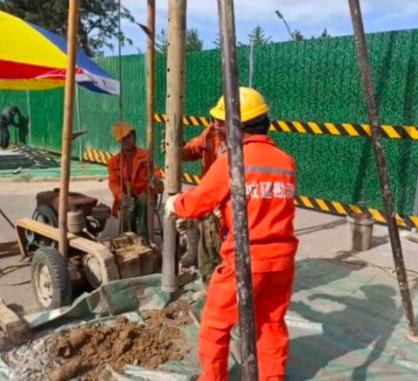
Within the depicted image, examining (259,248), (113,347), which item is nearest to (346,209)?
(113,347)

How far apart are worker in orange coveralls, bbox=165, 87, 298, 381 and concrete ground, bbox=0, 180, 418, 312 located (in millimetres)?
2206

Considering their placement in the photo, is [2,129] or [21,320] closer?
[21,320]

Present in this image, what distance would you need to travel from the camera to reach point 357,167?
25.0 feet

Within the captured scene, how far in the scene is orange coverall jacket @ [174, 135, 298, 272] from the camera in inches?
109

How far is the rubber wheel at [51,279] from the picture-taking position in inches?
167

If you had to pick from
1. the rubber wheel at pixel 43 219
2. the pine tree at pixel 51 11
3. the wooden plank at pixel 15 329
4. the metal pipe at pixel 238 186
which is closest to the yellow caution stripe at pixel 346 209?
the rubber wheel at pixel 43 219

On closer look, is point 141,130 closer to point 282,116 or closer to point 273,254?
point 282,116

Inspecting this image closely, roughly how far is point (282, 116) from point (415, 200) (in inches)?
97.9

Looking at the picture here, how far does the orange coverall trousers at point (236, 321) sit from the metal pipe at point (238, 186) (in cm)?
77

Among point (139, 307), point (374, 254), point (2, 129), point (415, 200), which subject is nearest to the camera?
point (139, 307)

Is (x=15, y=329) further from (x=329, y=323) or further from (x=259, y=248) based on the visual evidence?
(x=329, y=323)

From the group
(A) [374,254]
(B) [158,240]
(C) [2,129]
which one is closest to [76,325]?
(B) [158,240]

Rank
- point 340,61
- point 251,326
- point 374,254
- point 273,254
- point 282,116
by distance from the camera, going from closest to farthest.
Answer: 1. point 251,326
2. point 273,254
3. point 374,254
4. point 340,61
5. point 282,116

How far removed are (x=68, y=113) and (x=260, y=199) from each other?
2.23 metres
